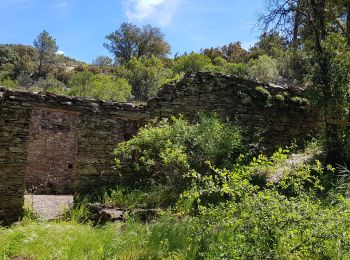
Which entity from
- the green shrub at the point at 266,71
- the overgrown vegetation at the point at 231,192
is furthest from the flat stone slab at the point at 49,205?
the green shrub at the point at 266,71

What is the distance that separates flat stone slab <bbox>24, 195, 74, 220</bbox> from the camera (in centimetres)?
825

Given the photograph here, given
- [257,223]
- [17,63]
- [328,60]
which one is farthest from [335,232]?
[17,63]

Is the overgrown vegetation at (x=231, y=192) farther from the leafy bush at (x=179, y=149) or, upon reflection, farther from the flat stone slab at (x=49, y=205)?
the flat stone slab at (x=49, y=205)

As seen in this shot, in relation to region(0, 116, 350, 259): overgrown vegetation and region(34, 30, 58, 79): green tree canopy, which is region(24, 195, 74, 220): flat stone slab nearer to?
region(0, 116, 350, 259): overgrown vegetation

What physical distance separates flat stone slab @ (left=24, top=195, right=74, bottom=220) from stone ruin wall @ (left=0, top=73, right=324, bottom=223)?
15.5 inches

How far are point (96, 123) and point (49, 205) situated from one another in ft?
7.44

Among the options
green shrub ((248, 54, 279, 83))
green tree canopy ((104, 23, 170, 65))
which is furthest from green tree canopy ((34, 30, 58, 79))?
green shrub ((248, 54, 279, 83))

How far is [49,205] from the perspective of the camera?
954 centimetres

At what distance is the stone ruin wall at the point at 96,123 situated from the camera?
27.4ft

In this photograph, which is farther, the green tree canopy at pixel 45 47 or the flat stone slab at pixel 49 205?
the green tree canopy at pixel 45 47

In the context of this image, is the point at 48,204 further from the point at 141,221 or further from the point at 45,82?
the point at 45,82

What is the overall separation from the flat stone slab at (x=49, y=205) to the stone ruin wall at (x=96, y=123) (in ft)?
1.29

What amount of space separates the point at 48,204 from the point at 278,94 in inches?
263

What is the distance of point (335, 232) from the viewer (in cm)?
413
